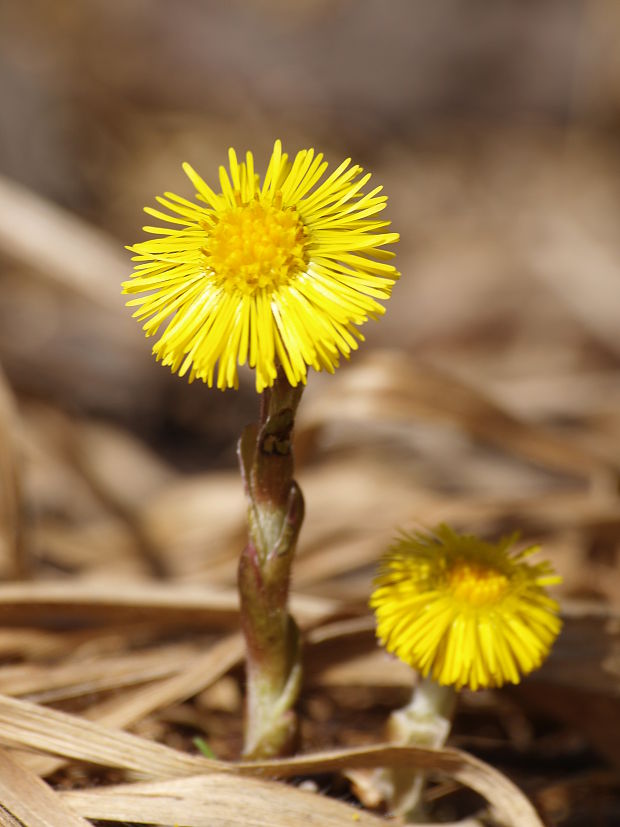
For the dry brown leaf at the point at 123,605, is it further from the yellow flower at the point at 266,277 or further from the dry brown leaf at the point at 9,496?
the yellow flower at the point at 266,277

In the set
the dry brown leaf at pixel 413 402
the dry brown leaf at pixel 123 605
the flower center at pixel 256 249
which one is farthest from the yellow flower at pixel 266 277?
the dry brown leaf at pixel 413 402

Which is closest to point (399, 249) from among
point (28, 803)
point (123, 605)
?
point (123, 605)

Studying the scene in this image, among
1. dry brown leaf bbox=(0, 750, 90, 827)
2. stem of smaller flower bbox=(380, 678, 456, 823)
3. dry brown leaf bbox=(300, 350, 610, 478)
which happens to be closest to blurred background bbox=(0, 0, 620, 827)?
dry brown leaf bbox=(300, 350, 610, 478)

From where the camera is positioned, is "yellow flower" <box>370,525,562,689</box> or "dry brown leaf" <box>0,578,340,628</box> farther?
"dry brown leaf" <box>0,578,340,628</box>

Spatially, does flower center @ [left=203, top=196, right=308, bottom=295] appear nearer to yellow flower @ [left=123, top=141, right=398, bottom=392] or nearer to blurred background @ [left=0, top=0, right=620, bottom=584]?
yellow flower @ [left=123, top=141, right=398, bottom=392]

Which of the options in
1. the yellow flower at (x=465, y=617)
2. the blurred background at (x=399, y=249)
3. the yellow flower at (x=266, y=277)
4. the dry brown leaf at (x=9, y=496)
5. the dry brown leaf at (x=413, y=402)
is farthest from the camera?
the blurred background at (x=399, y=249)

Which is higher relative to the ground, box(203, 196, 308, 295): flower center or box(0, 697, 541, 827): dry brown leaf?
box(203, 196, 308, 295): flower center

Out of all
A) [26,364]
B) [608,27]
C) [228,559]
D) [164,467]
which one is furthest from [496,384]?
[608,27]
